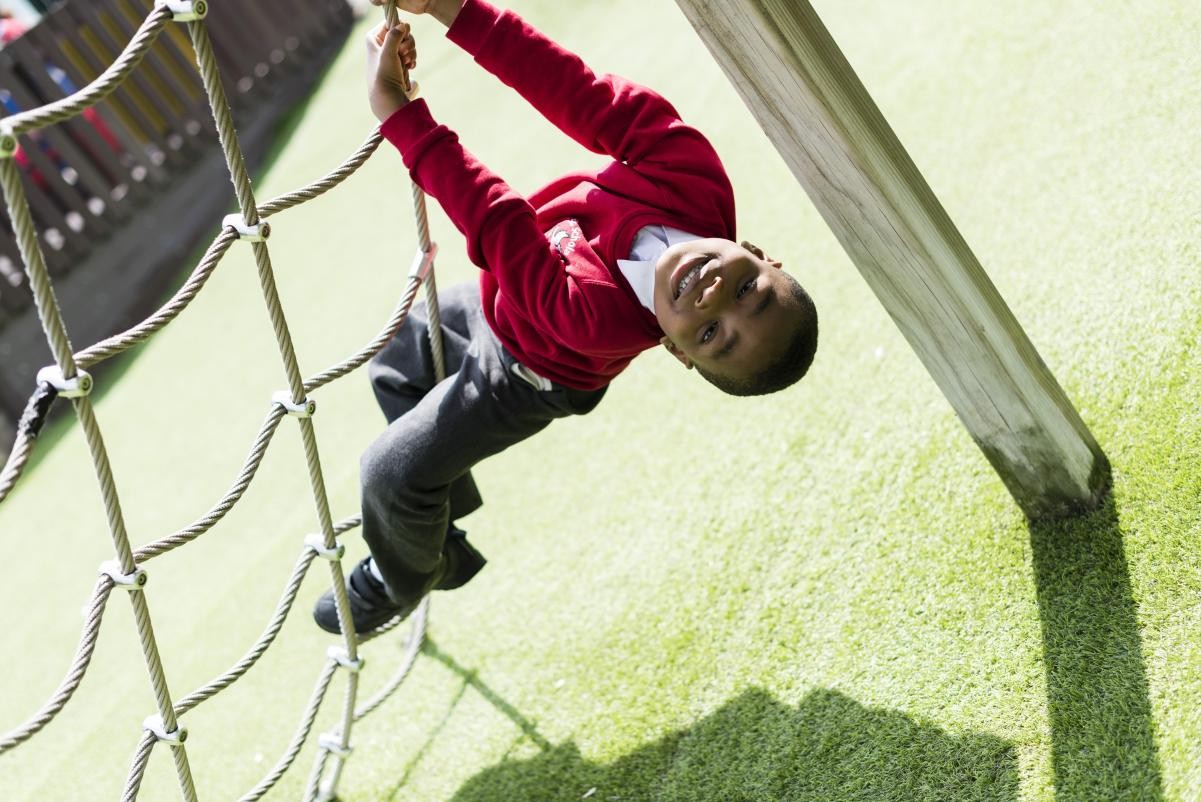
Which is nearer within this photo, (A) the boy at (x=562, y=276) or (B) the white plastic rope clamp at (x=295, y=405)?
(A) the boy at (x=562, y=276)

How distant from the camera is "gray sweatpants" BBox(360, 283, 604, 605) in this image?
199 cm

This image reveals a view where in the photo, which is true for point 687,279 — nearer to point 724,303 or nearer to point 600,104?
point 724,303

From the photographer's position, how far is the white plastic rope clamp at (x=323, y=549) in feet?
6.62

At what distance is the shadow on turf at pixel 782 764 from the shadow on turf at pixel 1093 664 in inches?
4.0

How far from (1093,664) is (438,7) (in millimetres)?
1446

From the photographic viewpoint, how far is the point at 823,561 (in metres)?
2.17

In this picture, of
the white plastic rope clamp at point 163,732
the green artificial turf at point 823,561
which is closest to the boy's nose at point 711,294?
the green artificial turf at point 823,561

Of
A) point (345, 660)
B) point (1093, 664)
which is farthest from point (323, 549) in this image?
point (1093, 664)

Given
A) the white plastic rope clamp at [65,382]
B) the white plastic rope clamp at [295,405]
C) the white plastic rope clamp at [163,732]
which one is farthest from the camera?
the white plastic rope clamp at [295,405]

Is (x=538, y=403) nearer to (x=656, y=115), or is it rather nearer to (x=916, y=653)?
(x=656, y=115)

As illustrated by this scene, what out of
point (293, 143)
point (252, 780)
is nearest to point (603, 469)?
point (252, 780)

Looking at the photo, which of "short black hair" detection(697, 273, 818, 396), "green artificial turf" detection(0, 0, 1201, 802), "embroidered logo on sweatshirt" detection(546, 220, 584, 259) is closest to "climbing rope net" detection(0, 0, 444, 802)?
"embroidered logo on sweatshirt" detection(546, 220, 584, 259)

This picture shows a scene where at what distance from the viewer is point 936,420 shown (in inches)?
90.2

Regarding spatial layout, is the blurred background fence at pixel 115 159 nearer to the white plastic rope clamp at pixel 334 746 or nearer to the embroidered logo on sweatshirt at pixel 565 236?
the white plastic rope clamp at pixel 334 746
